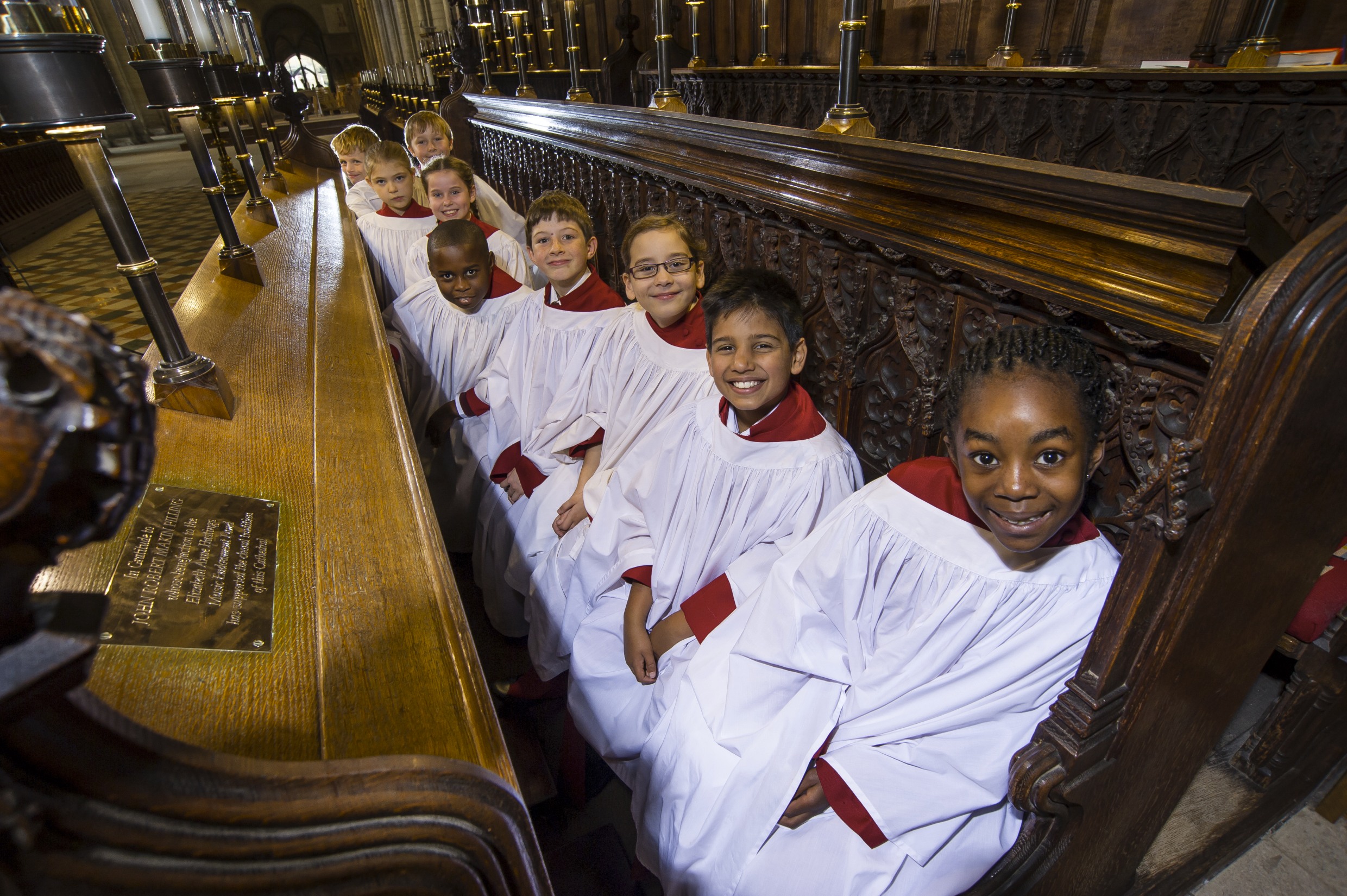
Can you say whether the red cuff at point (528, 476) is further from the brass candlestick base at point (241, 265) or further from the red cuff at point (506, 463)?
the brass candlestick base at point (241, 265)

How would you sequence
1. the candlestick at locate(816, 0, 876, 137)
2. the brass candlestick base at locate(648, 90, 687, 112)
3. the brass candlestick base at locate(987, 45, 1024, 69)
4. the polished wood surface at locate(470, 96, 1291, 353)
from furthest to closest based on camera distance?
the brass candlestick base at locate(987, 45, 1024, 69) < the brass candlestick base at locate(648, 90, 687, 112) < the candlestick at locate(816, 0, 876, 137) < the polished wood surface at locate(470, 96, 1291, 353)

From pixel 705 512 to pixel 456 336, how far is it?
1.97 m

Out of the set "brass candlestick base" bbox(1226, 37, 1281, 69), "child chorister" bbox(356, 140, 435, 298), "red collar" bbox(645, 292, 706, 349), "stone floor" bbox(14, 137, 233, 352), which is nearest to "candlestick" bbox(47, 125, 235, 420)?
"red collar" bbox(645, 292, 706, 349)

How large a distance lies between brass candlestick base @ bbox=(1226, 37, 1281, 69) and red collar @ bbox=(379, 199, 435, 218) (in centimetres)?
435

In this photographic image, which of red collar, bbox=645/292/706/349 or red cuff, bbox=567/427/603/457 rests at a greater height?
red collar, bbox=645/292/706/349

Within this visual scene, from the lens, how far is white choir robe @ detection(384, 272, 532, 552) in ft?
10.2

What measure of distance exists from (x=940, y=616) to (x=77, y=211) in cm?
1401

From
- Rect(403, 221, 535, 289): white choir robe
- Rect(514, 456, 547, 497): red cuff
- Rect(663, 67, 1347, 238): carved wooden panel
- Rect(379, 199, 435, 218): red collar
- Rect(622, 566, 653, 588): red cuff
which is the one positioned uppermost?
Rect(663, 67, 1347, 238): carved wooden panel

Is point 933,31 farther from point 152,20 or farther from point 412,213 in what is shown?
point 152,20

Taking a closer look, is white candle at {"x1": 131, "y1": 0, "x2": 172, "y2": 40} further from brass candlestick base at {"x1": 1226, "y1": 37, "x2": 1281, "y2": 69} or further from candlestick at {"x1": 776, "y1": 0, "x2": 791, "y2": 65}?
candlestick at {"x1": 776, "y1": 0, "x2": 791, "y2": 65}

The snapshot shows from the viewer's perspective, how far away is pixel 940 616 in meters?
1.27

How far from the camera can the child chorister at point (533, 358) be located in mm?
2641

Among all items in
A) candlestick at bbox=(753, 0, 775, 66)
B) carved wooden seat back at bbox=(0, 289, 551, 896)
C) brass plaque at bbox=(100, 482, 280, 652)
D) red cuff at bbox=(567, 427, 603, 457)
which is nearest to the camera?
carved wooden seat back at bbox=(0, 289, 551, 896)

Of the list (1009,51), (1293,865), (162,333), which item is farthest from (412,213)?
(1293,865)
